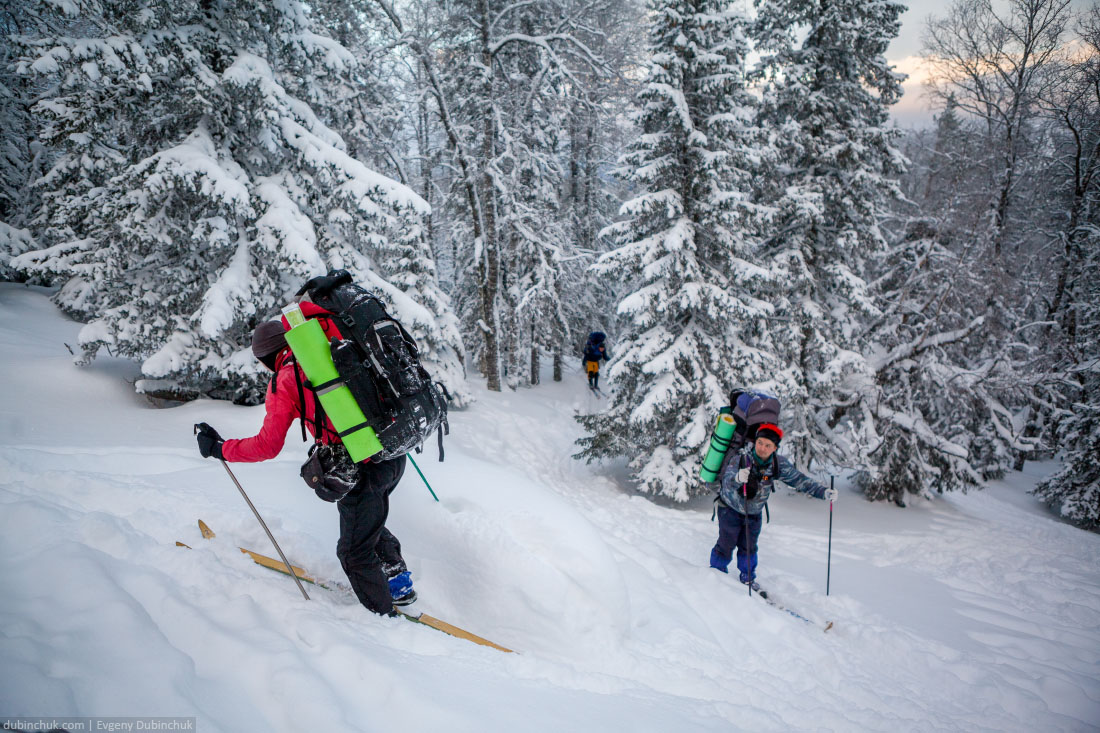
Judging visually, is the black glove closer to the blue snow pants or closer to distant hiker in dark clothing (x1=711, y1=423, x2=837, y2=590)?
distant hiker in dark clothing (x1=711, y1=423, x2=837, y2=590)

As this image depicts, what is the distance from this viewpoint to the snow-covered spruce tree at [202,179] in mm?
7062

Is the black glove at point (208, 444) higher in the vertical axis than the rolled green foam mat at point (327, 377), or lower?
lower

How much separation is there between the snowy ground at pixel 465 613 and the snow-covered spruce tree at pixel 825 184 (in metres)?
4.00

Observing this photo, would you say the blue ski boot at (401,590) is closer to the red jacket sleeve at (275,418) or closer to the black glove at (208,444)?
the red jacket sleeve at (275,418)

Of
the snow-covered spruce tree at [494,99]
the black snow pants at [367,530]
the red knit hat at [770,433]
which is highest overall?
the snow-covered spruce tree at [494,99]

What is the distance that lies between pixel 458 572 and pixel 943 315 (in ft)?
44.2

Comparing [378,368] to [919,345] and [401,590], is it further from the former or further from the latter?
[919,345]

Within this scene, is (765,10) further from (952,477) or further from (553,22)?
(952,477)

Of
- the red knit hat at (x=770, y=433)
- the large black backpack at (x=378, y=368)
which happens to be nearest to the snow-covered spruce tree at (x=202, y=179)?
the large black backpack at (x=378, y=368)

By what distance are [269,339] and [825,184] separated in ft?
39.1

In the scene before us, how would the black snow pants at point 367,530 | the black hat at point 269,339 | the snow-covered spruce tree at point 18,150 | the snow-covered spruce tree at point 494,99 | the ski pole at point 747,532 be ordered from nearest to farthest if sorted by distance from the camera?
1. the black hat at point 269,339
2. the black snow pants at point 367,530
3. the ski pole at point 747,532
4. the snow-covered spruce tree at point 494,99
5. the snow-covered spruce tree at point 18,150

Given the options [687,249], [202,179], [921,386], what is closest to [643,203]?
[687,249]

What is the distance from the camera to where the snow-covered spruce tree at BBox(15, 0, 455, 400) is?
23.2ft

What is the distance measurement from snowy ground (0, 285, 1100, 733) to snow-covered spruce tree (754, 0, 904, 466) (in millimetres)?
4004
